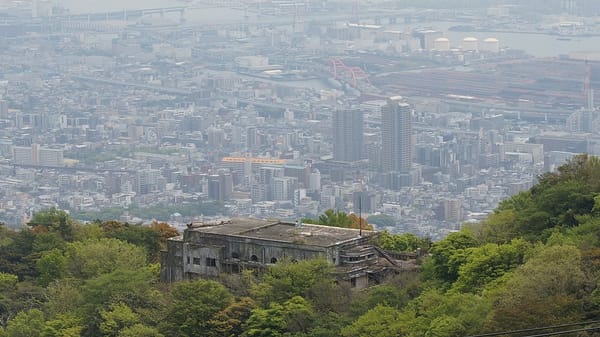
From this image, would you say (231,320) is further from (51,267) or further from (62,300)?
(51,267)

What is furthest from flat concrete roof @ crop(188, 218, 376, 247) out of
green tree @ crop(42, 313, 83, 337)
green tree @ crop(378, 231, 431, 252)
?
green tree @ crop(42, 313, 83, 337)

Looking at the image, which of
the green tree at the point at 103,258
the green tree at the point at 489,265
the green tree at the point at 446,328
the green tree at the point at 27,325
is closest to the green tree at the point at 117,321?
the green tree at the point at 27,325

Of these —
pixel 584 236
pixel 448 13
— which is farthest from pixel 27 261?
pixel 448 13

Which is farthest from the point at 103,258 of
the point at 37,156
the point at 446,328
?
the point at 37,156

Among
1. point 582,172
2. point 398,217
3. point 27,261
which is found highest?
point 582,172

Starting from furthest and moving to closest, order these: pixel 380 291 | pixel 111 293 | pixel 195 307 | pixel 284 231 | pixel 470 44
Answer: pixel 470 44, pixel 284 231, pixel 111 293, pixel 195 307, pixel 380 291

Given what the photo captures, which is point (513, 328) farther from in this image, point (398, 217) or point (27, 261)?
point (398, 217)

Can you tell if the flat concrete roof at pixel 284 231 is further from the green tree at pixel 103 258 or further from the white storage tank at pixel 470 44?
the white storage tank at pixel 470 44
